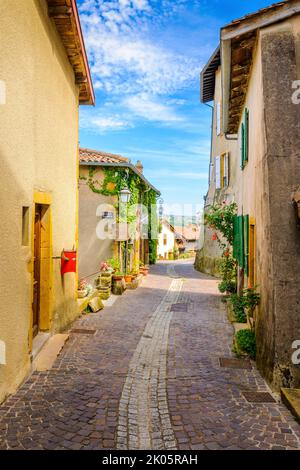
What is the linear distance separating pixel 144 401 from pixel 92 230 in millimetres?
10793

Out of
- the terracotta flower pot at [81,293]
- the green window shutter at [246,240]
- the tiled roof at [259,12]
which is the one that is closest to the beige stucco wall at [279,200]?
the tiled roof at [259,12]

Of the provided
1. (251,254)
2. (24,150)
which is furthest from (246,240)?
(24,150)

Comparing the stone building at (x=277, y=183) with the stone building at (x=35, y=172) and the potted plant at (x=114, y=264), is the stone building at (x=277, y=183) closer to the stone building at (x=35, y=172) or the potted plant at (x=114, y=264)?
the stone building at (x=35, y=172)

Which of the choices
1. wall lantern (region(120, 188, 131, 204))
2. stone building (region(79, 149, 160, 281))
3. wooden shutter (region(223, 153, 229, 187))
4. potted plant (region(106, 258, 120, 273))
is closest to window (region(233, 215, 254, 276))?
wall lantern (region(120, 188, 131, 204))

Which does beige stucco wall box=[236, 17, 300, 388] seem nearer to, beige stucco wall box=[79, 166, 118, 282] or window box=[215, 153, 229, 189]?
beige stucco wall box=[79, 166, 118, 282]

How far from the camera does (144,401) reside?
4.92 meters

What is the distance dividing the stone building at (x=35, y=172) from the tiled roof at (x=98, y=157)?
583cm

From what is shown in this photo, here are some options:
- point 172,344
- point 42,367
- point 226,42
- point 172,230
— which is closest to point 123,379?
point 42,367

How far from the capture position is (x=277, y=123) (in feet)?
17.8

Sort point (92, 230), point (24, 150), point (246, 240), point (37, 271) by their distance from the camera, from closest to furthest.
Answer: point (24, 150)
point (37, 271)
point (246, 240)
point (92, 230)

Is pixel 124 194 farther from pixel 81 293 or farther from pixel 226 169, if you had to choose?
pixel 226 169

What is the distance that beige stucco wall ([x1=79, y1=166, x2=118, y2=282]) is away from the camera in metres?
15.1

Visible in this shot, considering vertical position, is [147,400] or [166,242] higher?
[166,242]

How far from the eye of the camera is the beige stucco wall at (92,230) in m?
15.1
